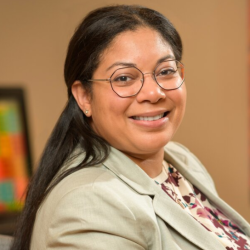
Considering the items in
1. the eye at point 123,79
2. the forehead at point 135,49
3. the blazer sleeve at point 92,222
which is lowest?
the blazer sleeve at point 92,222

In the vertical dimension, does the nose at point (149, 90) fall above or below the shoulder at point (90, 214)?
above

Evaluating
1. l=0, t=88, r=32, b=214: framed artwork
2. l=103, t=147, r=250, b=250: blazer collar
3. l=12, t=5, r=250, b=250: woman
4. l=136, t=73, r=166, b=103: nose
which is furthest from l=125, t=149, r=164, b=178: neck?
l=0, t=88, r=32, b=214: framed artwork

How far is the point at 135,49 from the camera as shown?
120cm

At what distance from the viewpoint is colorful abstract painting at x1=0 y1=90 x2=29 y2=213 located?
2.72m

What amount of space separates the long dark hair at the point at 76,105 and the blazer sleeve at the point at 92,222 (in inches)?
5.8

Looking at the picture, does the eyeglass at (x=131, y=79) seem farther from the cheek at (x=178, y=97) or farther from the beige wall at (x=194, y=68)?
the beige wall at (x=194, y=68)

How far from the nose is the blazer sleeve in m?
0.29

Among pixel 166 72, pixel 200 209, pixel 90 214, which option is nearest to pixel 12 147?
pixel 200 209

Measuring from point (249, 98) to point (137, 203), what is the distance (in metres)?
2.33

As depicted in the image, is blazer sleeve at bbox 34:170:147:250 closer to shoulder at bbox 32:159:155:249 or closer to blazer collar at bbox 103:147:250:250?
shoulder at bbox 32:159:155:249

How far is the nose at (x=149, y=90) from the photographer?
3.95 feet

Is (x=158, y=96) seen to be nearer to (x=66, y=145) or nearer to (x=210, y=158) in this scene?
(x=66, y=145)

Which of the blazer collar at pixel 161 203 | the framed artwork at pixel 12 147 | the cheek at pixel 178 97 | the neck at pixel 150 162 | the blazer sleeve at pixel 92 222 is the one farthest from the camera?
the framed artwork at pixel 12 147

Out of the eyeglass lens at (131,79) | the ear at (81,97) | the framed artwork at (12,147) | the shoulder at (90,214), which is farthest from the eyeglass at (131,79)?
the framed artwork at (12,147)
